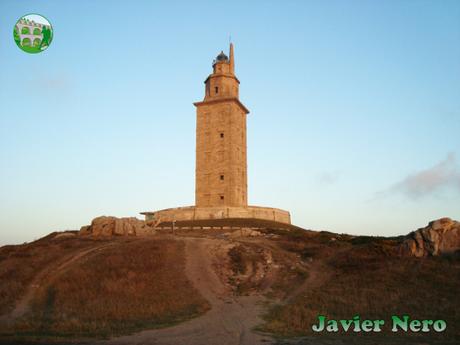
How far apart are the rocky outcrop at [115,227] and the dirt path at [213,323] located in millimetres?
15591

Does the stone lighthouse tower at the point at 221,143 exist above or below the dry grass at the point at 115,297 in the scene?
above

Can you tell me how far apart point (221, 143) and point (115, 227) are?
984 inches

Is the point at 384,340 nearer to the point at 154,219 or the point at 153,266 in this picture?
the point at 153,266

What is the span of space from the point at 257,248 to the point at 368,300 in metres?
14.1

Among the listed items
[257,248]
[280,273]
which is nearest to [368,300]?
[280,273]

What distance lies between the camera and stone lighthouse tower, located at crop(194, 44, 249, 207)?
6309cm

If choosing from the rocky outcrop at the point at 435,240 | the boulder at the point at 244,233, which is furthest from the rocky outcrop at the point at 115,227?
the rocky outcrop at the point at 435,240

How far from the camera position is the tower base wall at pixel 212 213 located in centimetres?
5772

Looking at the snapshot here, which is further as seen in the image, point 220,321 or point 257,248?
point 257,248

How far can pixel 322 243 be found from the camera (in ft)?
127

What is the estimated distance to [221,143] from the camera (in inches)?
2534

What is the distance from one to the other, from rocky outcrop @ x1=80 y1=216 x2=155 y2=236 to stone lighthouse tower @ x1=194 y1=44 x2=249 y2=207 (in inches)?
727

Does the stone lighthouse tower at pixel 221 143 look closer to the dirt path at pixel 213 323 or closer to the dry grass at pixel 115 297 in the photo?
the dry grass at pixel 115 297

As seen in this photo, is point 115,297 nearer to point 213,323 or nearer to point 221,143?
point 213,323
